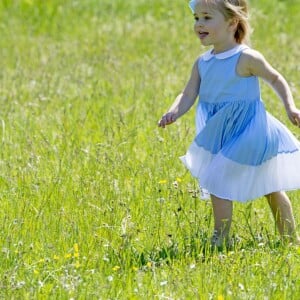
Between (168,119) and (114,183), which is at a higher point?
(168,119)

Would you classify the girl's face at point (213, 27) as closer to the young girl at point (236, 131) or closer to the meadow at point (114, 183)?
the young girl at point (236, 131)

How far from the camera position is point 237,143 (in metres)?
5.60

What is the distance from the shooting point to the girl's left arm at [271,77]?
5.51 m

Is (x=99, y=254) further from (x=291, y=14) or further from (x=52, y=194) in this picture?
(x=291, y=14)

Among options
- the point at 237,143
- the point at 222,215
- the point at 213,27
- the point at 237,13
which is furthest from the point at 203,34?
the point at 222,215

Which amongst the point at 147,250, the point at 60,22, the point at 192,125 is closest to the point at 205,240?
the point at 147,250

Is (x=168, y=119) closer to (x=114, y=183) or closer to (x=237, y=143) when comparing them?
(x=237, y=143)

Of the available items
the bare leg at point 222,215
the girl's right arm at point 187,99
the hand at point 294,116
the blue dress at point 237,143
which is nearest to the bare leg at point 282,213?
the blue dress at point 237,143

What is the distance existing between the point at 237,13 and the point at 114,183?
1.25 meters

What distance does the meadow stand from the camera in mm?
4922

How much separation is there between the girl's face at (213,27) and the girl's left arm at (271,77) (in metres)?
0.14

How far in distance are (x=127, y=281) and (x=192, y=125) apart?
3.03 meters

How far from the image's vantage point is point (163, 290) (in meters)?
4.82

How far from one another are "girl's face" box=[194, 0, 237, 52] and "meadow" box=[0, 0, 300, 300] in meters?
0.80
